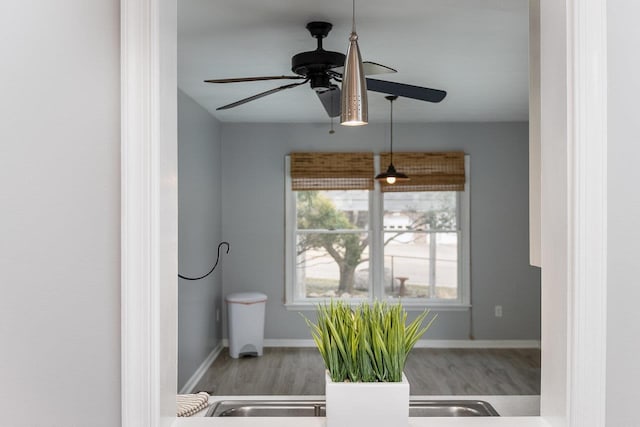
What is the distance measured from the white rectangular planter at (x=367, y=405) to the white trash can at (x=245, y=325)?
4.50 meters

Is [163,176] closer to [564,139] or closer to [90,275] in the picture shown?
[90,275]

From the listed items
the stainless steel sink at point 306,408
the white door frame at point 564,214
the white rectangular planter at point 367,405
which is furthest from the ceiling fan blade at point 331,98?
the white rectangular planter at point 367,405

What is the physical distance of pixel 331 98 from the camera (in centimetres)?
315

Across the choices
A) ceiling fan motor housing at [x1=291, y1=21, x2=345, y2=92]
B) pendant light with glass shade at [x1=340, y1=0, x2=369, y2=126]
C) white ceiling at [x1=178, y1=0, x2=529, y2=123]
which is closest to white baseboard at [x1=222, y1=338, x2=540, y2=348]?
white ceiling at [x1=178, y1=0, x2=529, y2=123]

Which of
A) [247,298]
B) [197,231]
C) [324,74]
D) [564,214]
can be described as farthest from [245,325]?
[564,214]

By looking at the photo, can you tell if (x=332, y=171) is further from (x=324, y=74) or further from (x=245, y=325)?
(x=324, y=74)

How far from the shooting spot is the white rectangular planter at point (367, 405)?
3.67 ft

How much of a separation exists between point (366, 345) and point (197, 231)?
4001 millimetres

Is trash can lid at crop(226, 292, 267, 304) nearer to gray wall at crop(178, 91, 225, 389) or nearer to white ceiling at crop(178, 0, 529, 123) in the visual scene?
gray wall at crop(178, 91, 225, 389)

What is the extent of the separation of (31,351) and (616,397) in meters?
1.04

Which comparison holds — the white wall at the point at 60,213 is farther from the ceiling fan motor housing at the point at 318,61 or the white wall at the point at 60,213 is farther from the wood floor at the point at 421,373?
the wood floor at the point at 421,373

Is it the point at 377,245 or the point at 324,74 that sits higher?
the point at 324,74

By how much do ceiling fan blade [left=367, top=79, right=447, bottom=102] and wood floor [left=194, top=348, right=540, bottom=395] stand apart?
8.57 feet

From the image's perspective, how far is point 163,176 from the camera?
1.10 metres
